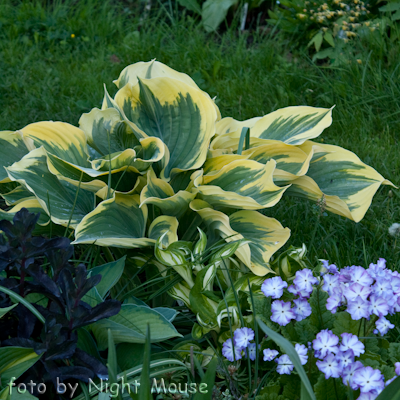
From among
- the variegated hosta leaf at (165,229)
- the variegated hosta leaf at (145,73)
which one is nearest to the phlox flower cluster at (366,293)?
the variegated hosta leaf at (165,229)

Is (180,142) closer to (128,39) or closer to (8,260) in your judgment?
(8,260)

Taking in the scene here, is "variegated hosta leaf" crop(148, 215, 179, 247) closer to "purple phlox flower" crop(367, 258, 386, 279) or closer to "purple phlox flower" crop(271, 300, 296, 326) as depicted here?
"purple phlox flower" crop(271, 300, 296, 326)

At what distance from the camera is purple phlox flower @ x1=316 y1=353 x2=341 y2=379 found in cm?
104

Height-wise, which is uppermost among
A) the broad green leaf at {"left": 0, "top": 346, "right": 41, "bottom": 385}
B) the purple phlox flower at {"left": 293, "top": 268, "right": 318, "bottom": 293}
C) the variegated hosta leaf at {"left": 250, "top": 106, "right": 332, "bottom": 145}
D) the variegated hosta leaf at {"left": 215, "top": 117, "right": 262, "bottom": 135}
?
the variegated hosta leaf at {"left": 250, "top": 106, "right": 332, "bottom": 145}

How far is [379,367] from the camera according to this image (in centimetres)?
113

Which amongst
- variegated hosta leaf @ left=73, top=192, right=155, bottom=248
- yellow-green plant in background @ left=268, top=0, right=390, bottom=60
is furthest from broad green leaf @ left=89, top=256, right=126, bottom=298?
yellow-green plant in background @ left=268, top=0, right=390, bottom=60

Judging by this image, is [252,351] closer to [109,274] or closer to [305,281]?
[305,281]

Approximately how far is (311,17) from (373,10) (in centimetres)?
59

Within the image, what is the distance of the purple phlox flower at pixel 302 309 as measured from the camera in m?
1.21

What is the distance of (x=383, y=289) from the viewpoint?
3.77 feet

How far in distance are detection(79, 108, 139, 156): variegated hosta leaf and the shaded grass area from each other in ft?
2.35

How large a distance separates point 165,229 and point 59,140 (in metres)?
0.50

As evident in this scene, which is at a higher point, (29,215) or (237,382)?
(29,215)

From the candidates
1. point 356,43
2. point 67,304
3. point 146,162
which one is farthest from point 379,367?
point 356,43
